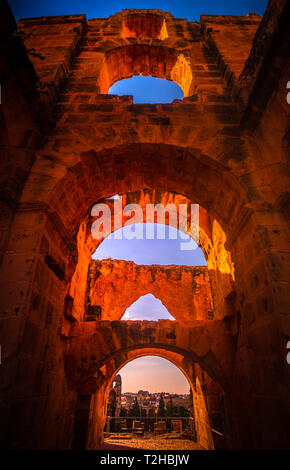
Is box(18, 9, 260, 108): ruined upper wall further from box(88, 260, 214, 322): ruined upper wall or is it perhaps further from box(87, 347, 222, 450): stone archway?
box(88, 260, 214, 322): ruined upper wall

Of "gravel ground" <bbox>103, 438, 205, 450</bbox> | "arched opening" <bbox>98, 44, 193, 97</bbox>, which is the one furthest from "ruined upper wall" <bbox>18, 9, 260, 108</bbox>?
"gravel ground" <bbox>103, 438, 205, 450</bbox>

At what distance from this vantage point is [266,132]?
3.20 meters

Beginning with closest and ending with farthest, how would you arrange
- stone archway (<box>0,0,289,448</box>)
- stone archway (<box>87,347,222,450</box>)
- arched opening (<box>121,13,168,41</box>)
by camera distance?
stone archway (<box>0,0,289,448</box>), arched opening (<box>121,13,168,41</box>), stone archway (<box>87,347,222,450</box>)

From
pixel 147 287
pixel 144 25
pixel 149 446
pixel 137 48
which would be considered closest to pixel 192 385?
pixel 149 446

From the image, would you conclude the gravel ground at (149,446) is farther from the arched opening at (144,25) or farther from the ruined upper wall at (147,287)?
the arched opening at (144,25)

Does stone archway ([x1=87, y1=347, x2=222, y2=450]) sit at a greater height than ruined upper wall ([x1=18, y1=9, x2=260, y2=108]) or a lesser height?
lesser

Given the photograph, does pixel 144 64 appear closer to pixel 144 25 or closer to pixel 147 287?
pixel 144 25

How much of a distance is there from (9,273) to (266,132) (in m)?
3.45

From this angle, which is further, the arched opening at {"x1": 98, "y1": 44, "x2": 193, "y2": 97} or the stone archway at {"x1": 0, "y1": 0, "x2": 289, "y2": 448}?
the arched opening at {"x1": 98, "y1": 44, "x2": 193, "y2": 97}

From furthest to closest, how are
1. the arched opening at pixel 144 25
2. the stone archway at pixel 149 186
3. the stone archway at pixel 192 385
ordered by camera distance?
1. the stone archway at pixel 192 385
2. the arched opening at pixel 144 25
3. the stone archway at pixel 149 186

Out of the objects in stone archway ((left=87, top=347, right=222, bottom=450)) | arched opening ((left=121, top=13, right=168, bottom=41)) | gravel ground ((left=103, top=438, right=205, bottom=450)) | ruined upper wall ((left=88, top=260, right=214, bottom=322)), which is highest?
arched opening ((left=121, top=13, right=168, bottom=41))

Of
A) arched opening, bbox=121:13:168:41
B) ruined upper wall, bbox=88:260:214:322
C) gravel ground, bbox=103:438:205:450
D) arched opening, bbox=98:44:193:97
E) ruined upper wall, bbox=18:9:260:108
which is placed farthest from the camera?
ruined upper wall, bbox=88:260:214:322

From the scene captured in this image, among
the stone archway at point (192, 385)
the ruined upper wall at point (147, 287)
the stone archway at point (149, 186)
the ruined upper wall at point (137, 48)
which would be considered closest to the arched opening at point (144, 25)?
the ruined upper wall at point (137, 48)
